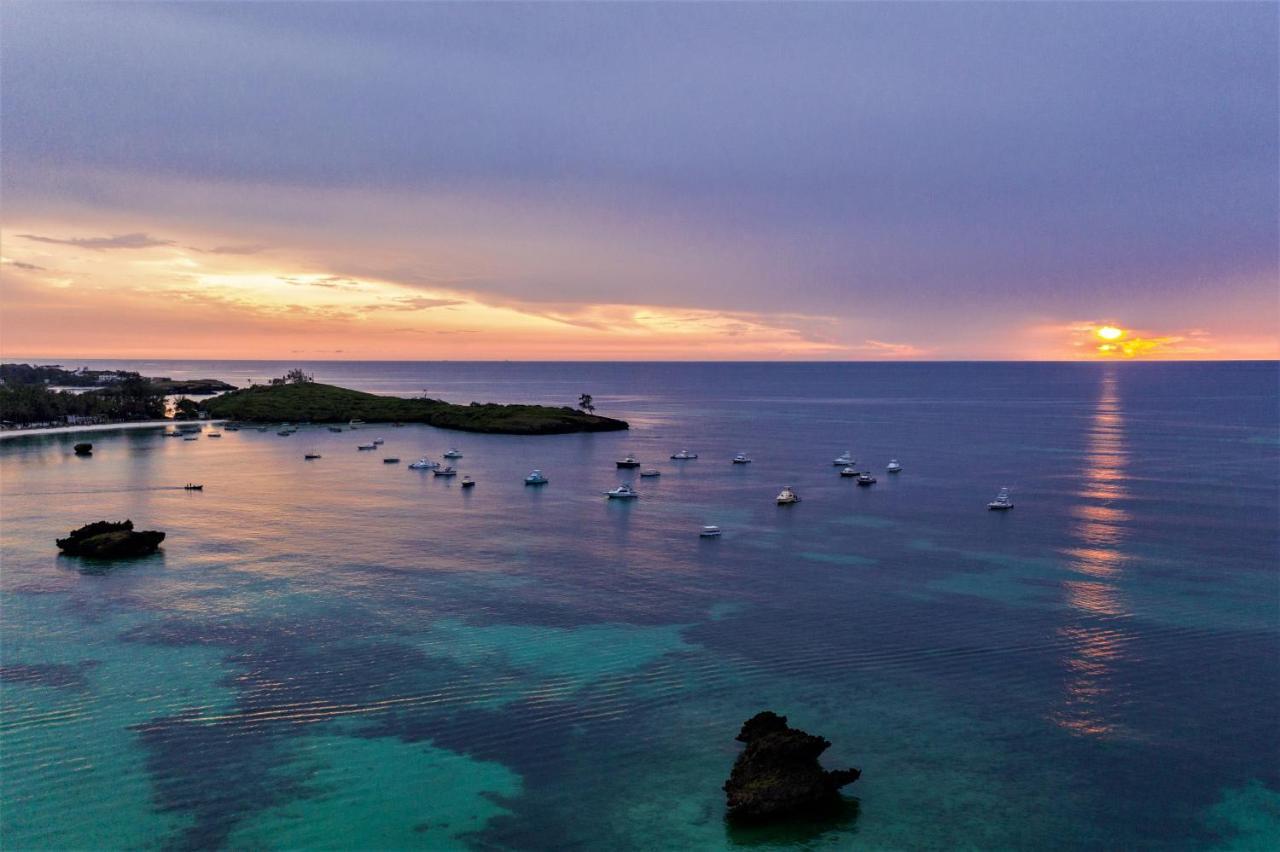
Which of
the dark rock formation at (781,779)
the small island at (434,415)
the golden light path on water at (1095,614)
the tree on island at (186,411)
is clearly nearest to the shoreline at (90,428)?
the tree on island at (186,411)

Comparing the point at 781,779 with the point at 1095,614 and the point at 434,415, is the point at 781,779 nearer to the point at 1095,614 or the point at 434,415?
the point at 1095,614

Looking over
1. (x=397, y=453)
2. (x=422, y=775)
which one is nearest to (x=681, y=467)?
(x=397, y=453)

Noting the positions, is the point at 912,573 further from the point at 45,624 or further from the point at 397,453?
the point at 397,453

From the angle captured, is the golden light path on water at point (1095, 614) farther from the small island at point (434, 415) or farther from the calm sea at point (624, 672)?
the small island at point (434, 415)

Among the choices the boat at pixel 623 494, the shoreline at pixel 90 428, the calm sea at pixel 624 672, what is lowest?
the calm sea at pixel 624 672

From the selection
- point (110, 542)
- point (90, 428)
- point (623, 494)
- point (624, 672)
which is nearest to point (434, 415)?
point (90, 428)
